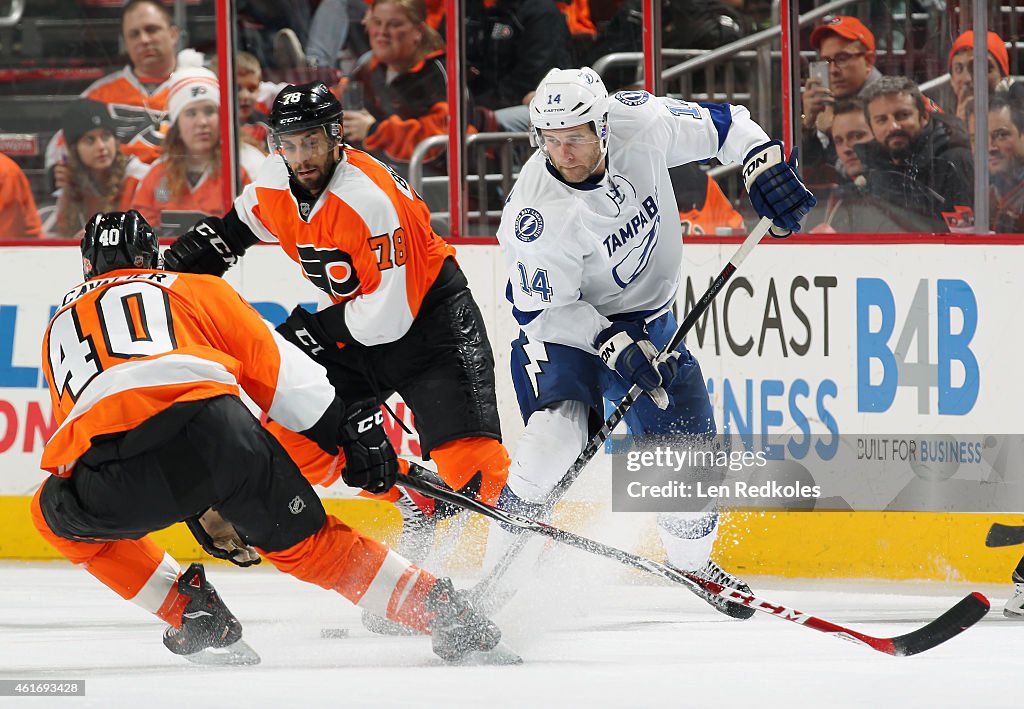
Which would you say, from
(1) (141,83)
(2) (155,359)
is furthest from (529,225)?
(1) (141,83)

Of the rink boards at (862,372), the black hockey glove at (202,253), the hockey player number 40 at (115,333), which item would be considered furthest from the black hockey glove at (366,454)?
the rink boards at (862,372)

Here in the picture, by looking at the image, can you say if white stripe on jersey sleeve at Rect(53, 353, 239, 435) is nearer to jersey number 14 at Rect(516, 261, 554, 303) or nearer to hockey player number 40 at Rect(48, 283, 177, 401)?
hockey player number 40 at Rect(48, 283, 177, 401)

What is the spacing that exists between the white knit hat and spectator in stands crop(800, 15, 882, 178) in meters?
1.94

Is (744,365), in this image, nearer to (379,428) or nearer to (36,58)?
(379,428)

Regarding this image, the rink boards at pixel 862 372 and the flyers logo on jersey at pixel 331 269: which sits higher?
the flyers logo on jersey at pixel 331 269

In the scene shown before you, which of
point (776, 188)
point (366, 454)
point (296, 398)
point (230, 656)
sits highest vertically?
point (776, 188)

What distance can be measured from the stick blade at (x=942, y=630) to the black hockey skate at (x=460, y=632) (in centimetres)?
80

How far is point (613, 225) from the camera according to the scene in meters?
3.47

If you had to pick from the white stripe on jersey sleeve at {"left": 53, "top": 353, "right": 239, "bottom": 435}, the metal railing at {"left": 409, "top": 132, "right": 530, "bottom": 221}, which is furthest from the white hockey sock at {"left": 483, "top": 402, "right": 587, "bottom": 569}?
the metal railing at {"left": 409, "top": 132, "right": 530, "bottom": 221}

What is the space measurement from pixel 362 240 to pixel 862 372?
5.53ft

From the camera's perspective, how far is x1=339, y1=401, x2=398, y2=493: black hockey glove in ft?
8.94

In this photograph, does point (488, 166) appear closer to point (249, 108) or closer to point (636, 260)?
point (249, 108)

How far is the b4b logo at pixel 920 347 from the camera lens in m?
4.34

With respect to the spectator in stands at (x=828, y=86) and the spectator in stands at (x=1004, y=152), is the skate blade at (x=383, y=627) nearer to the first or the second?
the spectator in stands at (x=828, y=86)
